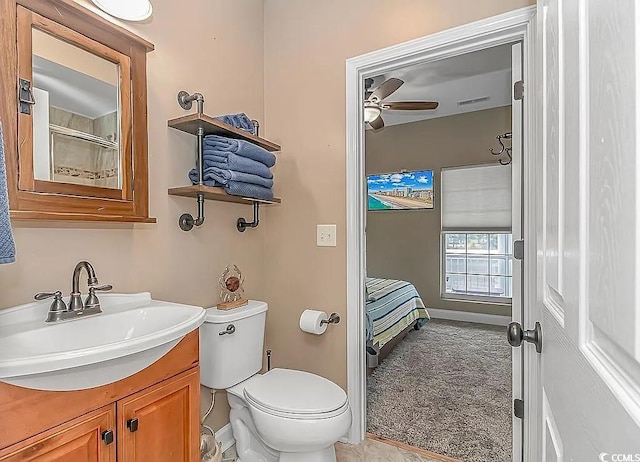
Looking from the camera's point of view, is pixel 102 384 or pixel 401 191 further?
pixel 401 191

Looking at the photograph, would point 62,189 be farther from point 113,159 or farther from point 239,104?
point 239,104

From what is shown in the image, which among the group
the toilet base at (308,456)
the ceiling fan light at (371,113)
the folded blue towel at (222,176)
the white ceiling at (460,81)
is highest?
the white ceiling at (460,81)

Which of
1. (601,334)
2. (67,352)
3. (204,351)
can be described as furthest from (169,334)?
(601,334)

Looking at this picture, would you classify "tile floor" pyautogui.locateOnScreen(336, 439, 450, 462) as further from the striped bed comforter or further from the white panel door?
the white panel door

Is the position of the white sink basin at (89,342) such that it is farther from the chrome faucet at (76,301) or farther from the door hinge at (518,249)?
the door hinge at (518,249)

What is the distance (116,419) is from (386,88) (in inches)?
107

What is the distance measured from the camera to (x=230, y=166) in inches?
64.9

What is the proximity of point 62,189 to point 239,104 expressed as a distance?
107 centimetres

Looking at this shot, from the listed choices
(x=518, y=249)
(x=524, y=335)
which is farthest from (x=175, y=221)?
(x=518, y=249)

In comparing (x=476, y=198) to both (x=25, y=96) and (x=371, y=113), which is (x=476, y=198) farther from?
(x=25, y=96)

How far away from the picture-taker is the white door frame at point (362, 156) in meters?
1.53

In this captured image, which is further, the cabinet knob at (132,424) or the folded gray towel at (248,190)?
the folded gray towel at (248,190)

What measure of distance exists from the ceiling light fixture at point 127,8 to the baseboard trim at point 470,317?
4.33 m

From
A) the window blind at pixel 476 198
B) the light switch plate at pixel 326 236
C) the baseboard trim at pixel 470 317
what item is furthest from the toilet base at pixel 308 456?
the window blind at pixel 476 198
